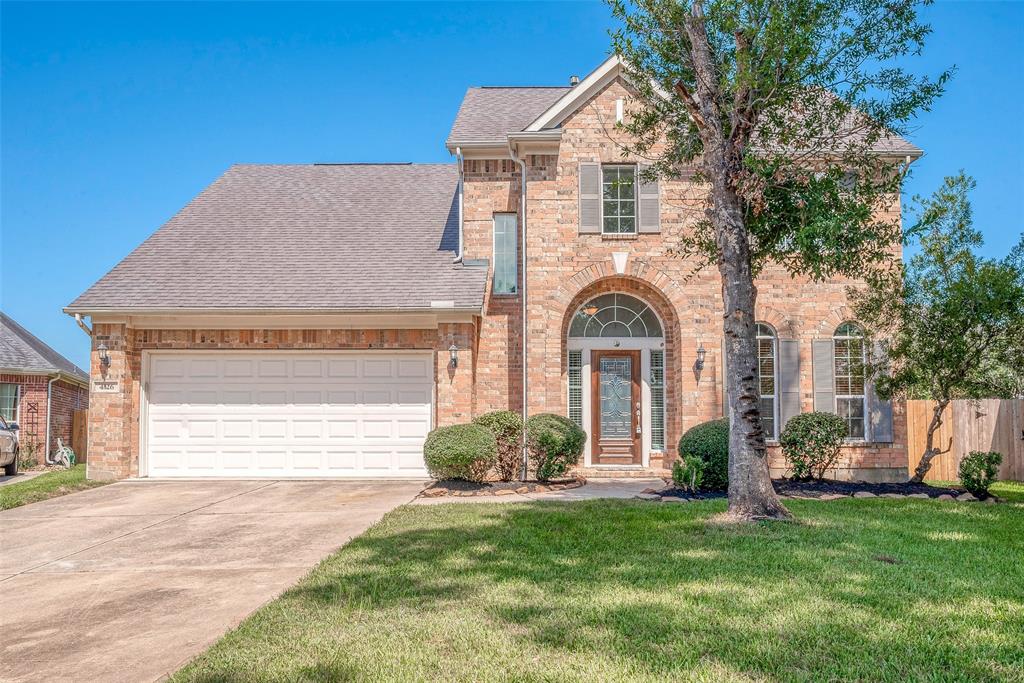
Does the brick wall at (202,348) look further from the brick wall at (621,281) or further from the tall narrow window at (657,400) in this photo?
the tall narrow window at (657,400)

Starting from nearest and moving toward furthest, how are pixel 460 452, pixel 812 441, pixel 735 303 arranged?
pixel 735 303 < pixel 460 452 < pixel 812 441

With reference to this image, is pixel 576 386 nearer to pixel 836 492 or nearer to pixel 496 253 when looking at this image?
pixel 496 253

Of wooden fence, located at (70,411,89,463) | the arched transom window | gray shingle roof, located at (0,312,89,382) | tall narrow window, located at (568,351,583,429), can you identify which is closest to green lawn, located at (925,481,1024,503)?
the arched transom window

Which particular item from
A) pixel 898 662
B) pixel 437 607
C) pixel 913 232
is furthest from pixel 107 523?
pixel 913 232

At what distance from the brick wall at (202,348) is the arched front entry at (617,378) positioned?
6.86ft

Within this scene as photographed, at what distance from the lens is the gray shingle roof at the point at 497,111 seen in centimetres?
1405

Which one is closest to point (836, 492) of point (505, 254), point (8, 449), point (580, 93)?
point (505, 254)

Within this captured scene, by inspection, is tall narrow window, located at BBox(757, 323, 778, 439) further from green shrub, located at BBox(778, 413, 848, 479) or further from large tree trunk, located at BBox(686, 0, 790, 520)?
large tree trunk, located at BBox(686, 0, 790, 520)

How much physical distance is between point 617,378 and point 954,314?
18.4 feet

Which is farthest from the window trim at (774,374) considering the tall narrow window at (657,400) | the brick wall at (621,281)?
the tall narrow window at (657,400)

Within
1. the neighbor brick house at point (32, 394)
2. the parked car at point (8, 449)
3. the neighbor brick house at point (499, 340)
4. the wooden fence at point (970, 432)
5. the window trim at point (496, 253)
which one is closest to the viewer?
the neighbor brick house at point (499, 340)

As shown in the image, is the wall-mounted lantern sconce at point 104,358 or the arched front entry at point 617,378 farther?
the arched front entry at point 617,378

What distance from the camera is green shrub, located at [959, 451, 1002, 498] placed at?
10.0m

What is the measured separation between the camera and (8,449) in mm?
15273
